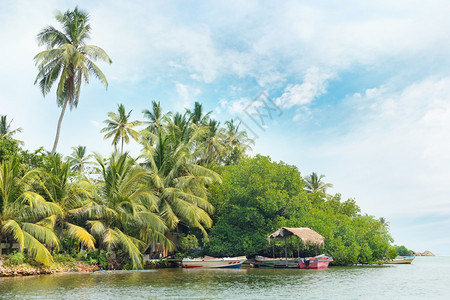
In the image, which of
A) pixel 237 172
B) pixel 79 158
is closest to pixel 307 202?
pixel 237 172

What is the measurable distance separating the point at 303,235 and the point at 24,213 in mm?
15042

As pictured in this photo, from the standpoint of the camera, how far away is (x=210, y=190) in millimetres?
28578

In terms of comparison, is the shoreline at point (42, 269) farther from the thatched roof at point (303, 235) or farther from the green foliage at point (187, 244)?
the thatched roof at point (303, 235)

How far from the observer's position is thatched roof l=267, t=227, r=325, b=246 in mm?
22469

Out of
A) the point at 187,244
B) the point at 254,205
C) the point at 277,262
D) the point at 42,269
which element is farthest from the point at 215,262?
the point at 42,269

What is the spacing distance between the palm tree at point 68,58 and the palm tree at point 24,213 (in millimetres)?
7389

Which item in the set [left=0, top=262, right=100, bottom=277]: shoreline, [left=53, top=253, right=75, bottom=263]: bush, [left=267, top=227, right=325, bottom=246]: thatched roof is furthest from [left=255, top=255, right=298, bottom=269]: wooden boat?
[left=53, top=253, right=75, bottom=263]: bush

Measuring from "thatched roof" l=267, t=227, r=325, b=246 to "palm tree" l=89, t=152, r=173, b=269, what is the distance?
7225mm

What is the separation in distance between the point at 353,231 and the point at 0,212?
2170cm

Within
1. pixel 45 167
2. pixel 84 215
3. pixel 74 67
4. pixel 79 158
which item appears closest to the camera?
pixel 84 215

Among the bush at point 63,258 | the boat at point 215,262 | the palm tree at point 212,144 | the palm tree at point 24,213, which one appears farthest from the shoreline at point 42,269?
the palm tree at point 212,144

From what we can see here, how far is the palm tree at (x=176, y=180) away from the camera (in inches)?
931

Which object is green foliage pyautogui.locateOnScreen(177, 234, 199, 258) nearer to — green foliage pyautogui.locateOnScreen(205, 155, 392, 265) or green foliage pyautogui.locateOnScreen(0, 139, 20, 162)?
green foliage pyautogui.locateOnScreen(205, 155, 392, 265)

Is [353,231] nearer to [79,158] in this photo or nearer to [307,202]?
[307,202]
